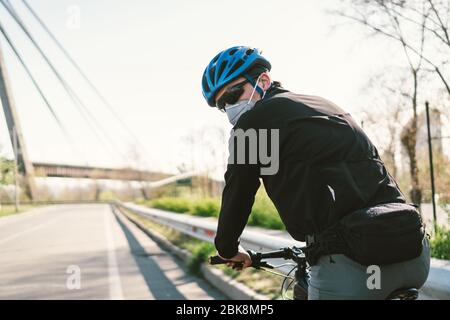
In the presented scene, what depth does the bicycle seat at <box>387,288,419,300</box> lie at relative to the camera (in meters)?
1.96

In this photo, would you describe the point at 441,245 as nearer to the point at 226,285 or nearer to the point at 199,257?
the point at 226,285

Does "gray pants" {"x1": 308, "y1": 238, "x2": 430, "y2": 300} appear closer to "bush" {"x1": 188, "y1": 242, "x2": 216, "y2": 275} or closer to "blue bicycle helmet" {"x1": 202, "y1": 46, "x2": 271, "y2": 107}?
"blue bicycle helmet" {"x1": 202, "y1": 46, "x2": 271, "y2": 107}

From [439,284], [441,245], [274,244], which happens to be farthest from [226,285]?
A: [439,284]

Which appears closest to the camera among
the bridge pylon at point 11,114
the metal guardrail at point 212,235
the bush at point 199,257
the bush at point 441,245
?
the bridge pylon at point 11,114

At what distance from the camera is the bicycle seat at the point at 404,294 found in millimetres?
1956

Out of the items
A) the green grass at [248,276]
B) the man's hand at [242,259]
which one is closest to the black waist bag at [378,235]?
the man's hand at [242,259]

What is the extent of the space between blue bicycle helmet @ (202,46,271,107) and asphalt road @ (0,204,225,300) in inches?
107

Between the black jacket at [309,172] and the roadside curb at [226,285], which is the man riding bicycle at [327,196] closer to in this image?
the black jacket at [309,172]

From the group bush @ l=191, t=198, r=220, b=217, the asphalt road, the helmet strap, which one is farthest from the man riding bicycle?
bush @ l=191, t=198, r=220, b=217

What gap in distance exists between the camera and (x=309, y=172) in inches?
72.8

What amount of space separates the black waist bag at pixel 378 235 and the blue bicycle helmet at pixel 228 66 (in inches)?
27.9

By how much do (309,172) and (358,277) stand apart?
421 mm
